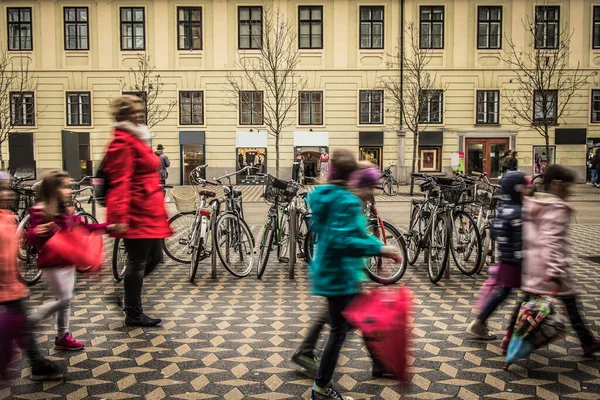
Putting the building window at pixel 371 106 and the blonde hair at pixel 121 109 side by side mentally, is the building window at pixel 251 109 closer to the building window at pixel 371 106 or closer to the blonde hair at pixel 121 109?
the building window at pixel 371 106

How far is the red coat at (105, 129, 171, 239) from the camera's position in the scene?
188 inches

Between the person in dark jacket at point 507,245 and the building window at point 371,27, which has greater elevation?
the building window at point 371,27

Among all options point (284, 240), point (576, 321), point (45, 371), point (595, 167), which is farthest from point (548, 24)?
point (45, 371)

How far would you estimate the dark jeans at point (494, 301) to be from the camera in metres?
4.73

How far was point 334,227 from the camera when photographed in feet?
11.3

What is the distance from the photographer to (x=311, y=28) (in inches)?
1163

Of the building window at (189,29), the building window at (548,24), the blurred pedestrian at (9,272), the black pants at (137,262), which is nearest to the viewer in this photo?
the blurred pedestrian at (9,272)

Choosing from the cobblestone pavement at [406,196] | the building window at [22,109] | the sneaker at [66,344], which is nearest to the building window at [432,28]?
the cobblestone pavement at [406,196]

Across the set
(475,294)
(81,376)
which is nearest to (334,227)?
(81,376)

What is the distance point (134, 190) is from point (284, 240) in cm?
355

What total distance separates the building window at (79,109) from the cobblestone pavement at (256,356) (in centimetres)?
2466

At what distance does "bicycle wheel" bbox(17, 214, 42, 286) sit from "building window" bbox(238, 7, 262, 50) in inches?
912

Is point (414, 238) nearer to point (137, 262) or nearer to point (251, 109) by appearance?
point (137, 262)

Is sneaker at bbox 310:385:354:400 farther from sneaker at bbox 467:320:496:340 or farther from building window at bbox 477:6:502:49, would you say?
building window at bbox 477:6:502:49
